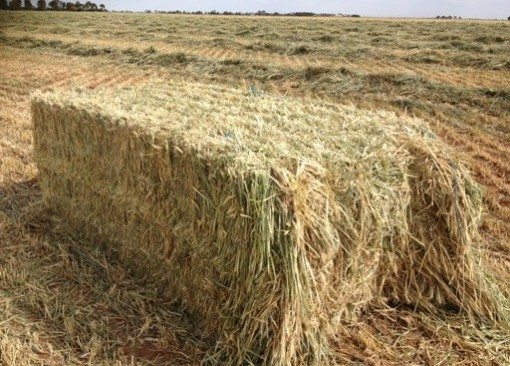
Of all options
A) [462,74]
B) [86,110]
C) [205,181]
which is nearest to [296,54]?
[462,74]

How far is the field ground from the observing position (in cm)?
343

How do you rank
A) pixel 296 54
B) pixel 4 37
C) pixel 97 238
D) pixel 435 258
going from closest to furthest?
pixel 435 258 < pixel 97 238 < pixel 296 54 < pixel 4 37

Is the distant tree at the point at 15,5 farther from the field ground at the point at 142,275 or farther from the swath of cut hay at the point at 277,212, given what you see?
the swath of cut hay at the point at 277,212

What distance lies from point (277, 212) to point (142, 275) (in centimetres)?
173

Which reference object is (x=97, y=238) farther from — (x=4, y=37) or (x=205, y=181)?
(x=4, y=37)

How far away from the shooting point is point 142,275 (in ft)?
13.6

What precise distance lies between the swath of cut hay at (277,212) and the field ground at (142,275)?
0.23m

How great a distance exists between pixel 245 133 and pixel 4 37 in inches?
891

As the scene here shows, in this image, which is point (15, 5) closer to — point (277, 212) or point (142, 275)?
point (142, 275)

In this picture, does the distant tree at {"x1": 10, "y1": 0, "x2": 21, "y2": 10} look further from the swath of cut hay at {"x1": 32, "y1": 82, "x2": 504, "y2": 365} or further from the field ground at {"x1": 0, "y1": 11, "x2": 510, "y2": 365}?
the swath of cut hay at {"x1": 32, "y1": 82, "x2": 504, "y2": 365}

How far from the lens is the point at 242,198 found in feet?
9.83

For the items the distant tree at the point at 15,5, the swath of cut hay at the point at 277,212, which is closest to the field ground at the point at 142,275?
the swath of cut hay at the point at 277,212

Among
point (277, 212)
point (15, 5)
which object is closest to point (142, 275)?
point (277, 212)

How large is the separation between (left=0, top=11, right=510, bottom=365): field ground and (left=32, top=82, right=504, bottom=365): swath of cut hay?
23cm
